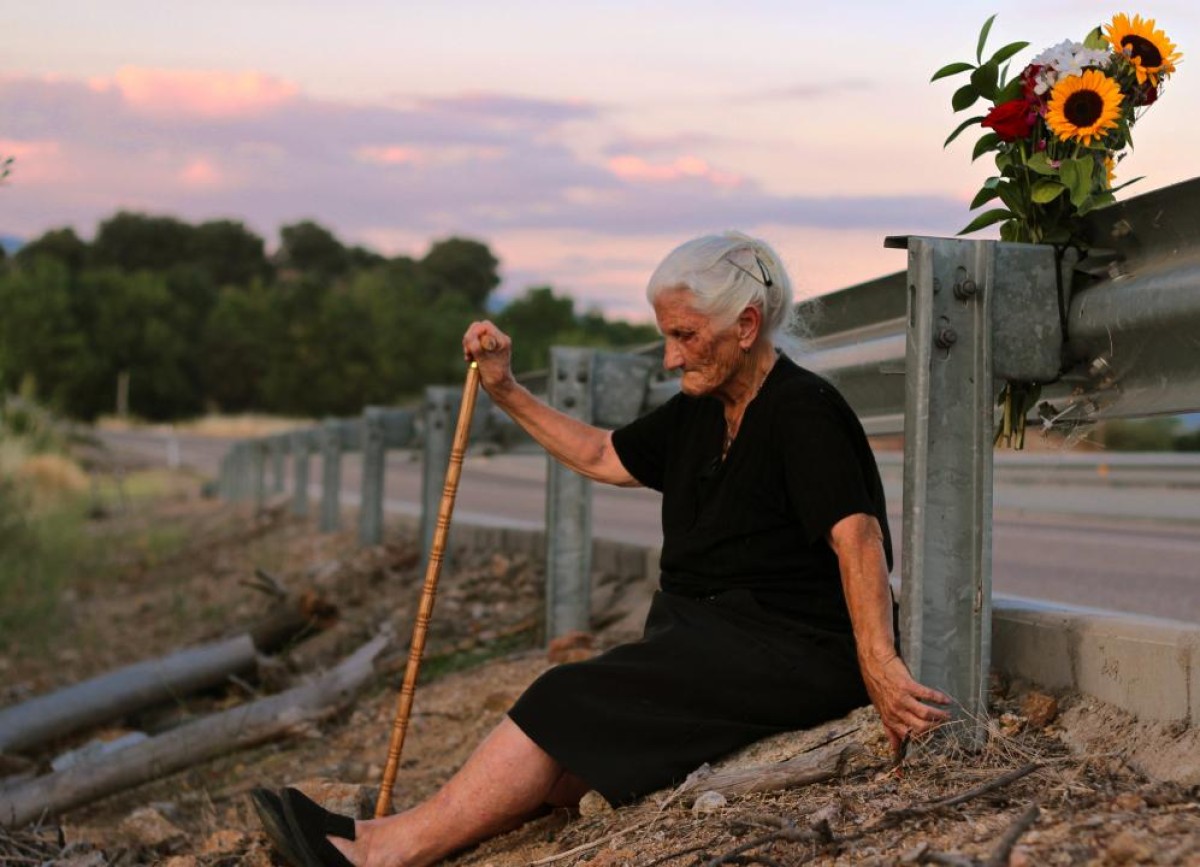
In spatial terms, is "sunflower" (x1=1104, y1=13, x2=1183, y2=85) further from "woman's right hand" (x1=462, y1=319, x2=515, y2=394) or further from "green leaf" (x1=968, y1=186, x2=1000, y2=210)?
"woman's right hand" (x1=462, y1=319, x2=515, y2=394)

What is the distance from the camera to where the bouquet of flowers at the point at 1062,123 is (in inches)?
151

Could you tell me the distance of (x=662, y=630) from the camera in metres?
4.21

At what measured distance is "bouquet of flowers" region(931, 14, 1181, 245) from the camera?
12.6 feet

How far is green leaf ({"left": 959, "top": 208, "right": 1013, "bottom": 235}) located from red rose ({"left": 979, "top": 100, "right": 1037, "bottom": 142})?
0.19 meters

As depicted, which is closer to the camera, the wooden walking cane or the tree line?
the wooden walking cane

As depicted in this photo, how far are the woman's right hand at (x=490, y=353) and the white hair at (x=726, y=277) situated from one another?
0.65 metres

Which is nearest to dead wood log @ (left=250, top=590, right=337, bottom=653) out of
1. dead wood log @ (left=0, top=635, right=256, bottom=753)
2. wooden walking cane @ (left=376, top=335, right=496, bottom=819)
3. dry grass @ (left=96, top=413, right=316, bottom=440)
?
dead wood log @ (left=0, top=635, right=256, bottom=753)

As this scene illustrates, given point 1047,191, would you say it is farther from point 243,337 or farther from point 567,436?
point 243,337

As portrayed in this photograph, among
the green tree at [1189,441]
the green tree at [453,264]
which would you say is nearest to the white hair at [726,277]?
the green tree at [1189,441]

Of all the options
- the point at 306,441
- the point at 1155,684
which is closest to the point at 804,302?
the point at 1155,684

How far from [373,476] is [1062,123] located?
24.6 feet

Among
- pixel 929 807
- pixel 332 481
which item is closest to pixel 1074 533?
pixel 332 481

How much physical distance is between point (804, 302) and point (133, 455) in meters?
41.1

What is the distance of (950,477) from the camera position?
3.81 m
